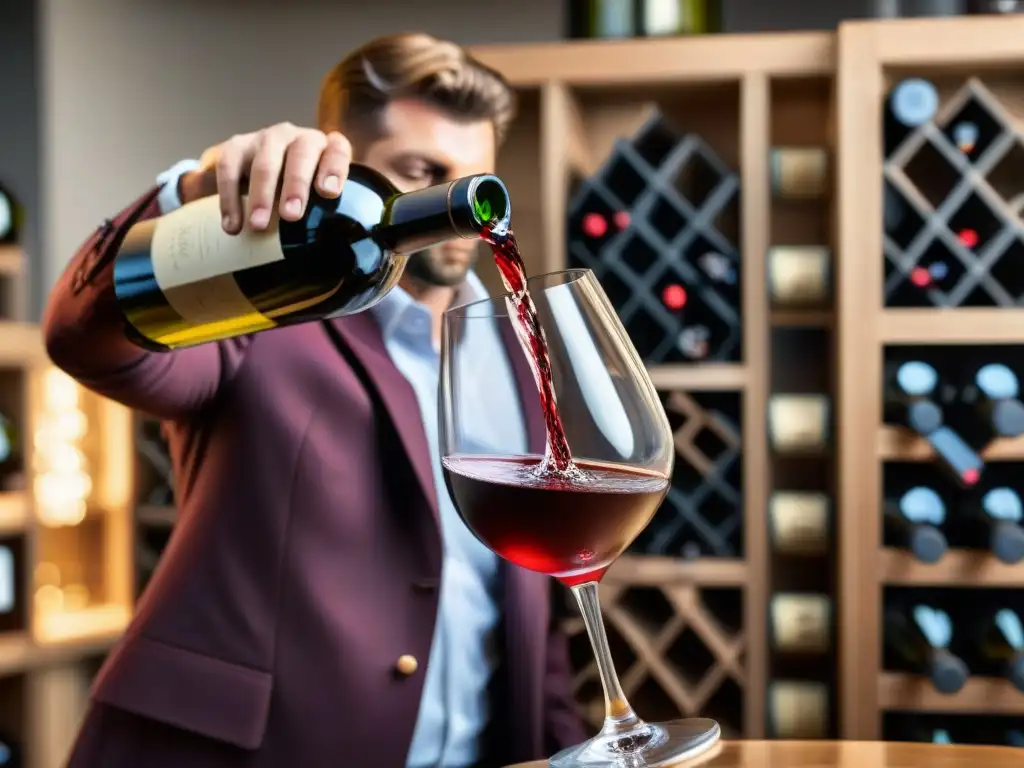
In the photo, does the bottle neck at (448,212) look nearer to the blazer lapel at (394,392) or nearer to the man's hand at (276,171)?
the man's hand at (276,171)

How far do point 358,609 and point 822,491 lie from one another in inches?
50.3

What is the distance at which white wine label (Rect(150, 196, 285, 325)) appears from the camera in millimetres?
670

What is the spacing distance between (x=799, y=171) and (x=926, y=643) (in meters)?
0.80

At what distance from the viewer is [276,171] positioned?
671 mm

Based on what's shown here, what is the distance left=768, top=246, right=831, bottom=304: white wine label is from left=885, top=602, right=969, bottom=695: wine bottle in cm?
54

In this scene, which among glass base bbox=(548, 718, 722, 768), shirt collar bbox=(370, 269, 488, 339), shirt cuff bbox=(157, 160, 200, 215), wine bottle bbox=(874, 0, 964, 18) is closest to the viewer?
glass base bbox=(548, 718, 722, 768)

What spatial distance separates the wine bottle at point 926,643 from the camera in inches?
59.9

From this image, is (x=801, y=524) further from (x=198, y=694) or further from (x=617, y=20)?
(x=198, y=694)

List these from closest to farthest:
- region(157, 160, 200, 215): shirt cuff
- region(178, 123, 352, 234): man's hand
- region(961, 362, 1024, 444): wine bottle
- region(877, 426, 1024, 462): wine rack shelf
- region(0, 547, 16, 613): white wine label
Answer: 1. region(178, 123, 352, 234): man's hand
2. region(157, 160, 200, 215): shirt cuff
3. region(961, 362, 1024, 444): wine bottle
4. region(877, 426, 1024, 462): wine rack shelf
5. region(0, 547, 16, 613): white wine label

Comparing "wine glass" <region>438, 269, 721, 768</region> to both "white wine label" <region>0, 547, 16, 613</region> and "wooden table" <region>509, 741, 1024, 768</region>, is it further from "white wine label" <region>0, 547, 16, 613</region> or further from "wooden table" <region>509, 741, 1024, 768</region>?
"white wine label" <region>0, 547, 16, 613</region>

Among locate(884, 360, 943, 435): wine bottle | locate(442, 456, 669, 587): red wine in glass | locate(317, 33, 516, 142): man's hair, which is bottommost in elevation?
locate(442, 456, 669, 587): red wine in glass

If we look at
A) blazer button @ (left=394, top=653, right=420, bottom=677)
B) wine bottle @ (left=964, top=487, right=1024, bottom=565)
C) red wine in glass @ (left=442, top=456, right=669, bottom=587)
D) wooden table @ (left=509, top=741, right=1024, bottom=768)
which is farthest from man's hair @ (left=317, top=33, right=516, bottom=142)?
wine bottle @ (left=964, top=487, right=1024, bottom=565)

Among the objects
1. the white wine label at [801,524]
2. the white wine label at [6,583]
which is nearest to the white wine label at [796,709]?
the white wine label at [801,524]

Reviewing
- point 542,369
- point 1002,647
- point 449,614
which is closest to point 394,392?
point 449,614
